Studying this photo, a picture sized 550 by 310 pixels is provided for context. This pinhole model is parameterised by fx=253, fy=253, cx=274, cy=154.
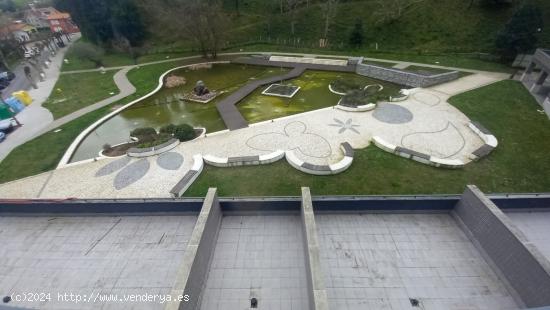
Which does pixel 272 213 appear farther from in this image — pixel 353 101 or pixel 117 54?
pixel 117 54

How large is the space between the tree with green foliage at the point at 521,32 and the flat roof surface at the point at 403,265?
37.3 meters

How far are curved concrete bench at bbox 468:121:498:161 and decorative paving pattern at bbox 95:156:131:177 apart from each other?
27639 millimetres

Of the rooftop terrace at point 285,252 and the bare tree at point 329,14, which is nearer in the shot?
the rooftop terrace at point 285,252

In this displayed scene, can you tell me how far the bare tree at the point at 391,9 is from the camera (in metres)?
45.8

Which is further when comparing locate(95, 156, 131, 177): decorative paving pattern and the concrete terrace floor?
locate(95, 156, 131, 177): decorative paving pattern

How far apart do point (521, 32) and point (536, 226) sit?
36423mm

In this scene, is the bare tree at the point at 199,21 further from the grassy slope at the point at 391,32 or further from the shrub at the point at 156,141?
the shrub at the point at 156,141

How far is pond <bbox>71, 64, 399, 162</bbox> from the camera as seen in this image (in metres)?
26.4

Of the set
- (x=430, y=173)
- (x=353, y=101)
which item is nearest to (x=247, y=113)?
(x=353, y=101)

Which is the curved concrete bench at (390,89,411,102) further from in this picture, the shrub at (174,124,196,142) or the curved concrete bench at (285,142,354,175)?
the shrub at (174,124,196,142)

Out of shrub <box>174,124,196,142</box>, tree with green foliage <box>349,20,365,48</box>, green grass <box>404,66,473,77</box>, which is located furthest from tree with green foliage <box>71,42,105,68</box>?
green grass <box>404,66,473,77</box>

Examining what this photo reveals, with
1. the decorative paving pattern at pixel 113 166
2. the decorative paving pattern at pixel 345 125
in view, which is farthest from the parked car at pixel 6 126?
the decorative paving pattern at pixel 345 125

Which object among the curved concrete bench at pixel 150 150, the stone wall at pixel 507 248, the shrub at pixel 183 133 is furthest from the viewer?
the shrub at pixel 183 133

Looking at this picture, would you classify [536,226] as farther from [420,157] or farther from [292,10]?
[292,10]
